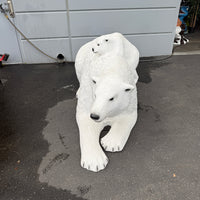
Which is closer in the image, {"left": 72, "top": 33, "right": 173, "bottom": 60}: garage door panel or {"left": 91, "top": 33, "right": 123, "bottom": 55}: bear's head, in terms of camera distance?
{"left": 91, "top": 33, "right": 123, "bottom": 55}: bear's head

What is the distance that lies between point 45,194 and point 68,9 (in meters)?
2.85

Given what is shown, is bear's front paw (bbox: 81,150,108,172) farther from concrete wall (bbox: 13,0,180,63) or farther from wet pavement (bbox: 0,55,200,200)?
concrete wall (bbox: 13,0,180,63)

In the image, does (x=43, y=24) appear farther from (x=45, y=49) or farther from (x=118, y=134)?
(x=118, y=134)

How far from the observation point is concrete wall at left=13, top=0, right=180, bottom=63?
3365 millimetres

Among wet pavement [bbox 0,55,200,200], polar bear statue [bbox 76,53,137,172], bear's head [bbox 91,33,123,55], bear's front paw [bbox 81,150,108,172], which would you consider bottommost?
wet pavement [bbox 0,55,200,200]

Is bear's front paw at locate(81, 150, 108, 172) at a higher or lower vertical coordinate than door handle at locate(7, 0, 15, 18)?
lower

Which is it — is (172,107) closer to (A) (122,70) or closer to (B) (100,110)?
(A) (122,70)

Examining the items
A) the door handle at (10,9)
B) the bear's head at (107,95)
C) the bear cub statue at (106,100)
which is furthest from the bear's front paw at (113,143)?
the door handle at (10,9)

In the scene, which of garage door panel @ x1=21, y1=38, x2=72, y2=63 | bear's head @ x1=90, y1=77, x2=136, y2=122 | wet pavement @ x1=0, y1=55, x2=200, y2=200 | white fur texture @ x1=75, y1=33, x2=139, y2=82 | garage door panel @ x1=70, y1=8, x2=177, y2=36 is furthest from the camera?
garage door panel @ x1=21, y1=38, x2=72, y2=63

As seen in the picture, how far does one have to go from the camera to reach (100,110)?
1.44 metres

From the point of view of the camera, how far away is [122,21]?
3.58 meters

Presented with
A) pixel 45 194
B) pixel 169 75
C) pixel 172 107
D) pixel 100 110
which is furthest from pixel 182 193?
pixel 169 75

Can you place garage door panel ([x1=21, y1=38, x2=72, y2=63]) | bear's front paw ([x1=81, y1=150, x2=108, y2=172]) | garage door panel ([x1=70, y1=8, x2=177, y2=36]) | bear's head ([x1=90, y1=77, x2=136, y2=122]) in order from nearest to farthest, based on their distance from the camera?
1. bear's head ([x1=90, y1=77, x2=136, y2=122])
2. bear's front paw ([x1=81, y1=150, x2=108, y2=172])
3. garage door panel ([x1=70, y1=8, x2=177, y2=36])
4. garage door panel ([x1=21, y1=38, x2=72, y2=63])

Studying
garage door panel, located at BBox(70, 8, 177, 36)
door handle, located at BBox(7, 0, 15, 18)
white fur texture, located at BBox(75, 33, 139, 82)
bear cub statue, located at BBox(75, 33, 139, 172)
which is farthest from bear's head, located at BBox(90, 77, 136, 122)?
door handle, located at BBox(7, 0, 15, 18)
